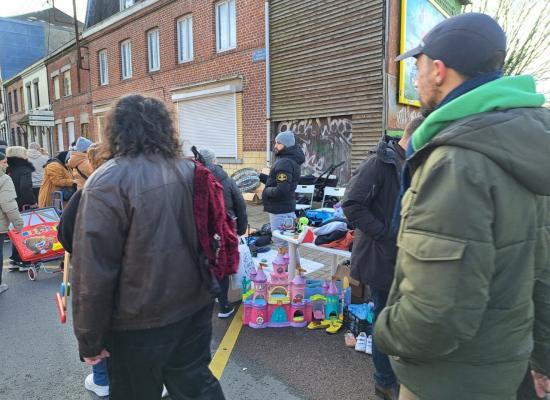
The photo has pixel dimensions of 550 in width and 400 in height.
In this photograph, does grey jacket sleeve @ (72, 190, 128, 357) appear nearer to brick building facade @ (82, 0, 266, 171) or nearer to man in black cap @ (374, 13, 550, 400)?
man in black cap @ (374, 13, 550, 400)

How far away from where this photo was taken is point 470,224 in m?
1.13

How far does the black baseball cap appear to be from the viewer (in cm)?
128

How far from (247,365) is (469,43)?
2961 mm

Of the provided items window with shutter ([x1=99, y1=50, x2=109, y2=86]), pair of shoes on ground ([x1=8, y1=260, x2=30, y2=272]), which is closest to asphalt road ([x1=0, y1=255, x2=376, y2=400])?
pair of shoes on ground ([x1=8, y1=260, x2=30, y2=272])

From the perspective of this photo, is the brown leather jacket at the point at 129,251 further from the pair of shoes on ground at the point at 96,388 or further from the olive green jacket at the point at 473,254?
the pair of shoes on ground at the point at 96,388

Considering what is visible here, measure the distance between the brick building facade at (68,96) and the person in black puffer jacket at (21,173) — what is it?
13.9 m

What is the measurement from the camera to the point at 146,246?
183cm

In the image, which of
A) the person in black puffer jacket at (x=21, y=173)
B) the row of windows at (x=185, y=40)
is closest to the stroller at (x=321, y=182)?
the row of windows at (x=185, y=40)

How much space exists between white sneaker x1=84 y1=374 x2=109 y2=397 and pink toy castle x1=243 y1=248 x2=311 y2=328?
4.89 ft

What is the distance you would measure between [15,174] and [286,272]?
5.46 m

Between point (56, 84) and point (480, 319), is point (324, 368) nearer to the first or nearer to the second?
point (480, 319)

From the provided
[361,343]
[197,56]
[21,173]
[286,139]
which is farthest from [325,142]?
[361,343]

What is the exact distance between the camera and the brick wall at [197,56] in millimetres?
12156

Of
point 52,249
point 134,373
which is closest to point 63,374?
point 134,373
